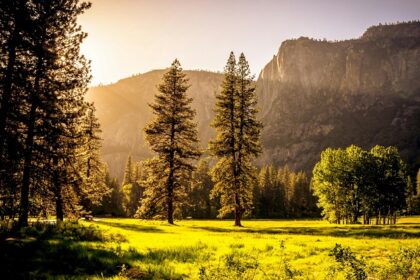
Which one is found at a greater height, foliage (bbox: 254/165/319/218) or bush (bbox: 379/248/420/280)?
bush (bbox: 379/248/420/280)

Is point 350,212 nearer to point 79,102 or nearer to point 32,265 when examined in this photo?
point 79,102

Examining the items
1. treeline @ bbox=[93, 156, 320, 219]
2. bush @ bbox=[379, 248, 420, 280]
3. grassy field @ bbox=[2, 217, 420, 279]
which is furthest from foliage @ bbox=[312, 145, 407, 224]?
bush @ bbox=[379, 248, 420, 280]

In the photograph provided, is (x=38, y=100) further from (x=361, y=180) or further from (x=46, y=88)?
(x=361, y=180)

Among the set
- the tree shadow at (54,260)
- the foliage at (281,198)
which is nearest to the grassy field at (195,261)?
the tree shadow at (54,260)

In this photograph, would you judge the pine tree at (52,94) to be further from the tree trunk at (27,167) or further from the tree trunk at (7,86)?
the tree trunk at (7,86)

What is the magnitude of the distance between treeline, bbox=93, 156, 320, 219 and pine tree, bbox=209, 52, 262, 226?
5099 centimetres

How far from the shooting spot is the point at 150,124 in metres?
35.3

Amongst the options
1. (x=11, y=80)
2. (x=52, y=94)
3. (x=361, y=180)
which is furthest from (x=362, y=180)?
(x=11, y=80)

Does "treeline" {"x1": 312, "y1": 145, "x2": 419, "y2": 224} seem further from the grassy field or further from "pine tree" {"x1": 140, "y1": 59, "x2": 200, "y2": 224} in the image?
the grassy field

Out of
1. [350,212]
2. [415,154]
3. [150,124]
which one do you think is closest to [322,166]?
[350,212]

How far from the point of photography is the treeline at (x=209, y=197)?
92.2 meters

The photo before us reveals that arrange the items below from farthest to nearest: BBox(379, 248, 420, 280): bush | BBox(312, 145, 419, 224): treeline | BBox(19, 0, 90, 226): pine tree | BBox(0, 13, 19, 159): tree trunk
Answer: BBox(312, 145, 419, 224): treeline < BBox(19, 0, 90, 226): pine tree < BBox(0, 13, 19, 159): tree trunk < BBox(379, 248, 420, 280): bush

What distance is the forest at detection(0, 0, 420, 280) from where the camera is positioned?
31.3 ft

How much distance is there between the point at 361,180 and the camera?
163ft
